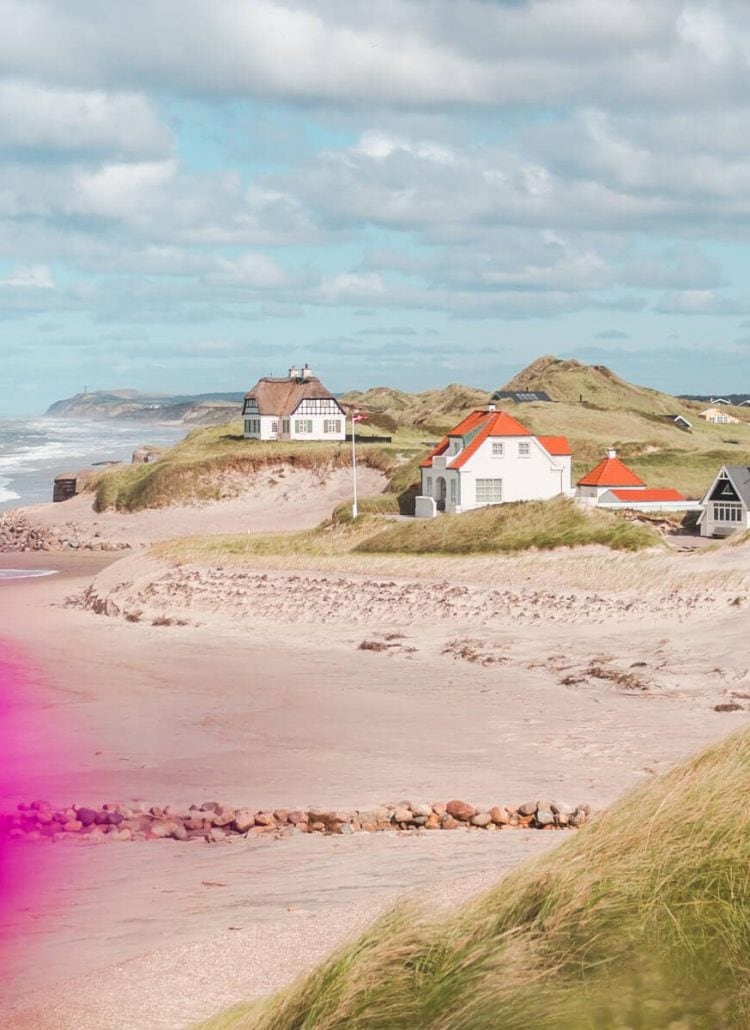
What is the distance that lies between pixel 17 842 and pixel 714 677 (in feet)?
44.0

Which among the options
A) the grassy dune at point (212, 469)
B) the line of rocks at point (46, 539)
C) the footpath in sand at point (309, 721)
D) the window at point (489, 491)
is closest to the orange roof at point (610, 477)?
the window at point (489, 491)

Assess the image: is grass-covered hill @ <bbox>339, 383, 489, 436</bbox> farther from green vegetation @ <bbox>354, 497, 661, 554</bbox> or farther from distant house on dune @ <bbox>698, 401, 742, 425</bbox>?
green vegetation @ <bbox>354, 497, 661, 554</bbox>

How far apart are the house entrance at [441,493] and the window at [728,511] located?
11.1 metres

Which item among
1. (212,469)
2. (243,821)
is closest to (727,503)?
(243,821)

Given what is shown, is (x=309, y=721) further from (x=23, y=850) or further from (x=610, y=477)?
(x=610, y=477)

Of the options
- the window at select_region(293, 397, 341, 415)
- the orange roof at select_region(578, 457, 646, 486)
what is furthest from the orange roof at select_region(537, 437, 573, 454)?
the window at select_region(293, 397, 341, 415)

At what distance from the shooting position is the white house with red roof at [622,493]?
5103 cm

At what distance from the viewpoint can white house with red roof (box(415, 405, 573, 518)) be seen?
5106 centimetres

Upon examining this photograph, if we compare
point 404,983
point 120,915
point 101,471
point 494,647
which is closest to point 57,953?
point 120,915

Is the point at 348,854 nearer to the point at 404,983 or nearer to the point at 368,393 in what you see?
the point at 404,983

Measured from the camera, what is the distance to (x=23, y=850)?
1569 centimetres

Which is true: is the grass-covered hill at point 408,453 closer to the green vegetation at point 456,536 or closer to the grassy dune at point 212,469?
the grassy dune at point 212,469

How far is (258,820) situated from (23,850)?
276cm

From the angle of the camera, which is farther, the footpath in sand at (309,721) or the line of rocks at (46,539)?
the line of rocks at (46,539)
